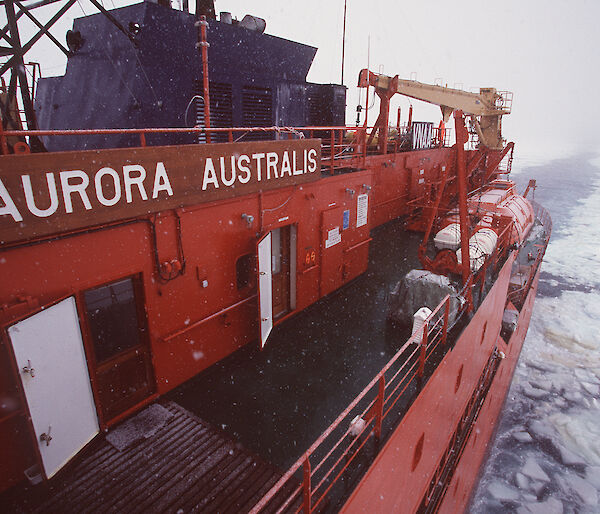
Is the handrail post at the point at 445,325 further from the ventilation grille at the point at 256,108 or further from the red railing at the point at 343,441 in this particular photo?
→ the ventilation grille at the point at 256,108

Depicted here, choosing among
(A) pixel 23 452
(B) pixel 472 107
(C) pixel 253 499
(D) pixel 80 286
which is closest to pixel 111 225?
(D) pixel 80 286

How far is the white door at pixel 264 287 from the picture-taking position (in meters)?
6.86

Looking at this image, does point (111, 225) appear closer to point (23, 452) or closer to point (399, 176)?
point (23, 452)

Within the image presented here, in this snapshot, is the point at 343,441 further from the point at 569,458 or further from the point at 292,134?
the point at 569,458

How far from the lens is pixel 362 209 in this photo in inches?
394

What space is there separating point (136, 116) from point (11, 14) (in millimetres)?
2858

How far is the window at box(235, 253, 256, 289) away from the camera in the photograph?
7.13 meters

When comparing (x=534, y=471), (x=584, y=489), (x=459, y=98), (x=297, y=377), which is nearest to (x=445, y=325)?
(x=297, y=377)

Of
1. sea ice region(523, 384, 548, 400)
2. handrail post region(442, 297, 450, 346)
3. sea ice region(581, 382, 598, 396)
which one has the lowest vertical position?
sea ice region(523, 384, 548, 400)

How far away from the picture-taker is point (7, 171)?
3.82 m

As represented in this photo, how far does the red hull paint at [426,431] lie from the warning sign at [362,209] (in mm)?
3336

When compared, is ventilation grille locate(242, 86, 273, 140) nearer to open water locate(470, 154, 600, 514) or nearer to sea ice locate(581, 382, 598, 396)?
open water locate(470, 154, 600, 514)

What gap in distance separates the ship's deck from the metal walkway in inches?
14.1

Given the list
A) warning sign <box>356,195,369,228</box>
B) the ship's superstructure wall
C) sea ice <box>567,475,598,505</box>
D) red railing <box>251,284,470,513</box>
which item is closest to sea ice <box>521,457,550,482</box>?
sea ice <box>567,475,598,505</box>
